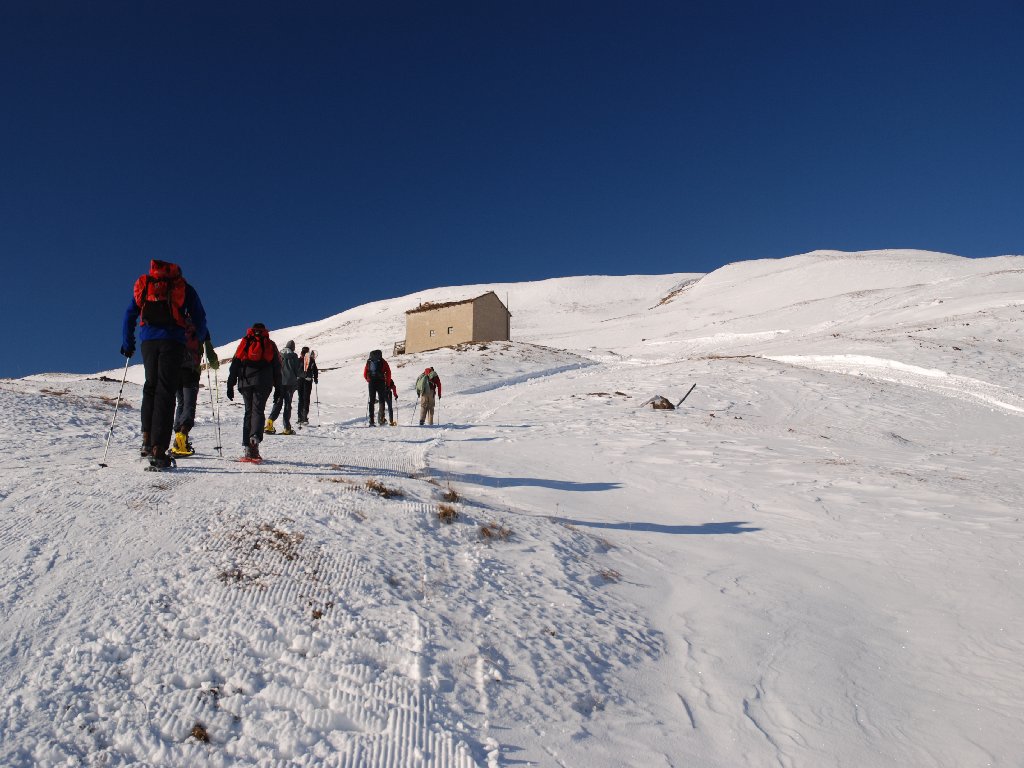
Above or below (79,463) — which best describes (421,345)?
above

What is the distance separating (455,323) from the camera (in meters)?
50.0

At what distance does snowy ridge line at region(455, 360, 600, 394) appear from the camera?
28733 millimetres

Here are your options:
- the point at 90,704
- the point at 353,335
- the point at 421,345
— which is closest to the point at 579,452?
the point at 90,704

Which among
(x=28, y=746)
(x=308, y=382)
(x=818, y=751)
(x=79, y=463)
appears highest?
(x=308, y=382)

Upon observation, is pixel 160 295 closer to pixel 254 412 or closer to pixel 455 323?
pixel 254 412

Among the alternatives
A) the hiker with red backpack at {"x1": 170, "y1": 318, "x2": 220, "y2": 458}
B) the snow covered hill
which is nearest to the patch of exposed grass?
the snow covered hill

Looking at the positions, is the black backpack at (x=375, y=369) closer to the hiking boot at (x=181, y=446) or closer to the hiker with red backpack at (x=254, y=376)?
the hiker with red backpack at (x=254, y=376)

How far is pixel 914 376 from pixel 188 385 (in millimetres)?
27904

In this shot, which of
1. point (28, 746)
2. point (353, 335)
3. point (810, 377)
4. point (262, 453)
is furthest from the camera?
point (353, 335)

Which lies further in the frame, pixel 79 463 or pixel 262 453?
pixel 262 453

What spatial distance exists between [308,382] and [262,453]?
6107mm

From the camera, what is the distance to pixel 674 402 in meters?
19.5

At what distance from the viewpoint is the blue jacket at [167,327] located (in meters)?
6.13

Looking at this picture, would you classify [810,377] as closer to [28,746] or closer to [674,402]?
[674,402]
